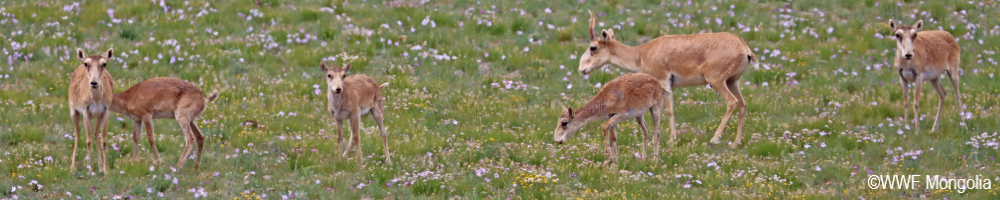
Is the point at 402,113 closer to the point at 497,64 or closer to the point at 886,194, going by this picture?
the point at 497,64

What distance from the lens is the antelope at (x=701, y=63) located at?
13688mm

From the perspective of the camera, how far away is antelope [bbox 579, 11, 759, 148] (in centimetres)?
1369

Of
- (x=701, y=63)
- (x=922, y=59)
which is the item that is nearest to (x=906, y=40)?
(x=922, y=59)

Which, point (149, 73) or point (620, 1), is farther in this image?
point (620, 1)

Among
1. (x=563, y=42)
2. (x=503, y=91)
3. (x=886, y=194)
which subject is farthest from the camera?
(x=563, y=42)

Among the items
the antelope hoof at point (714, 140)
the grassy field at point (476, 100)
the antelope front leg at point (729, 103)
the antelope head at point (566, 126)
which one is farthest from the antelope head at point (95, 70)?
the antelope front leg at point (729, 103)

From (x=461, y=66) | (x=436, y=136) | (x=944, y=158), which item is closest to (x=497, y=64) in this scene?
(x=461, y=66)

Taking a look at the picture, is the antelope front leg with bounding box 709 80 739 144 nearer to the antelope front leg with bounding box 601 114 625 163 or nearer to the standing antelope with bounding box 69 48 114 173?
the antelope front leg with bounding box 601 114 625 163

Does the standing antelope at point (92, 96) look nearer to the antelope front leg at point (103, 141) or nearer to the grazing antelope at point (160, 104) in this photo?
the antelope front leg at point (103, 141)

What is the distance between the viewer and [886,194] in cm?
1036

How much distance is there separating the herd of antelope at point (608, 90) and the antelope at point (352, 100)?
1cm

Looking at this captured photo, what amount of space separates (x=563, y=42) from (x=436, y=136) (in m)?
6.18

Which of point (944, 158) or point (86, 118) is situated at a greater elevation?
point (86, 118)

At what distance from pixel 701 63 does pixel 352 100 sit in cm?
514
